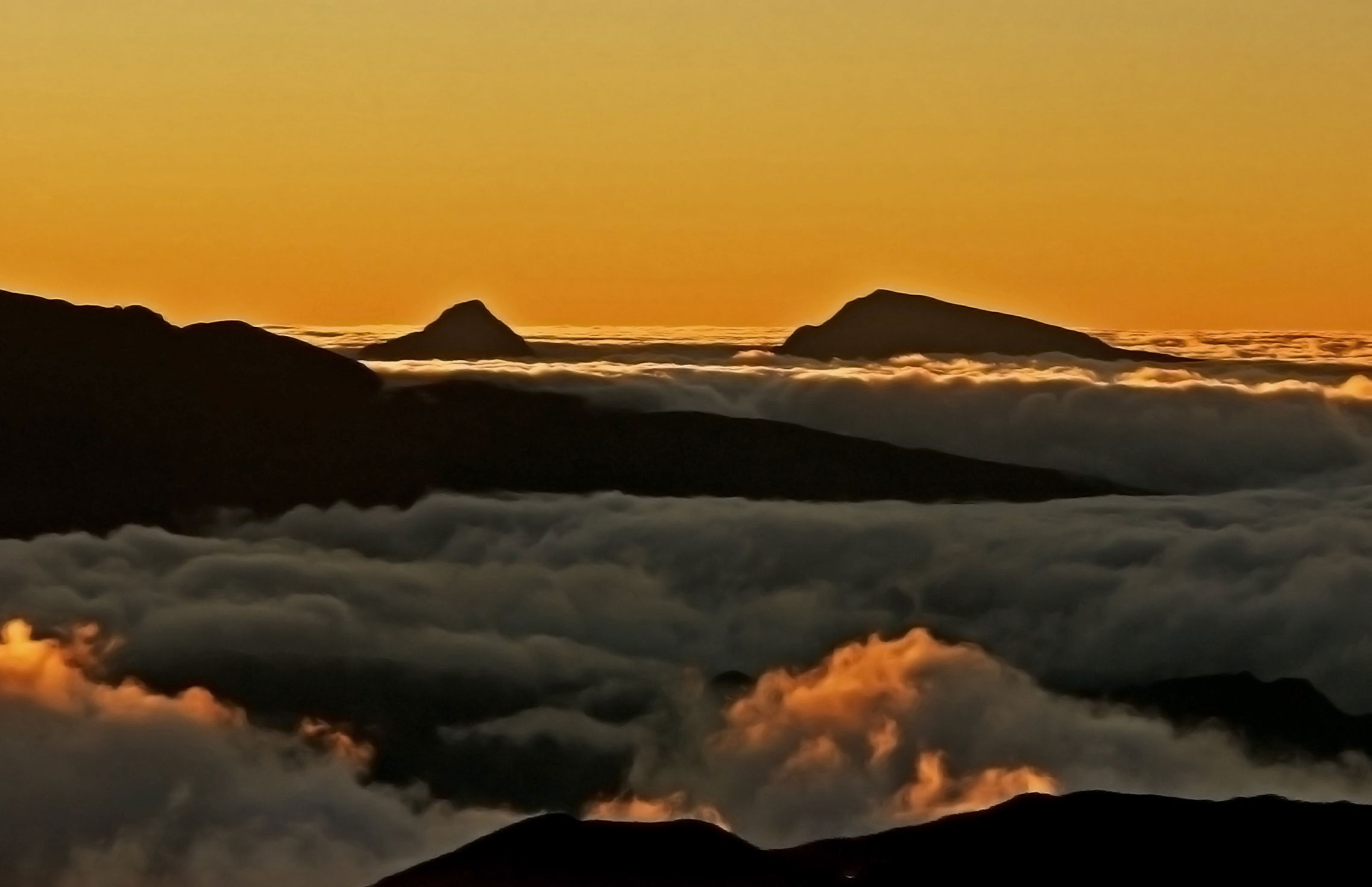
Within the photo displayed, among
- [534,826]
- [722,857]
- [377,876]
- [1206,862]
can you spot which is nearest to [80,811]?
[377,876]

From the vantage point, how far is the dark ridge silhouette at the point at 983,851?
11944cm

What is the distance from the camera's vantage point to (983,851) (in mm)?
122000

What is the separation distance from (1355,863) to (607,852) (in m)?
39.2

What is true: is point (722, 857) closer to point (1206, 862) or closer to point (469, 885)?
point (469, 885)

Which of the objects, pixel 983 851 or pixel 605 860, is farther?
pixel 605 860

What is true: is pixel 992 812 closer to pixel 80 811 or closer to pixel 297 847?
pixel 297 847

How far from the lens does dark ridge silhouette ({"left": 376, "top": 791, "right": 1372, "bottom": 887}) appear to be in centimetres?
11944

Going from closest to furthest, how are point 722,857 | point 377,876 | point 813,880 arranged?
point 813,880
point 722,857
point 377,876

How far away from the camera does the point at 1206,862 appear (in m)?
124

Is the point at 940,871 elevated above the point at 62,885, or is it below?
above

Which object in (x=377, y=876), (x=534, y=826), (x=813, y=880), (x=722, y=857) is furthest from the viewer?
(x=377, y=876)

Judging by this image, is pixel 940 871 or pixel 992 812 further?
pixel 992 812

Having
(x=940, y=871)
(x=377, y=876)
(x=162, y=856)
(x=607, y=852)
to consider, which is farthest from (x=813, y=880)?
(x=162, y=856)

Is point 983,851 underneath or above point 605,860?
above
